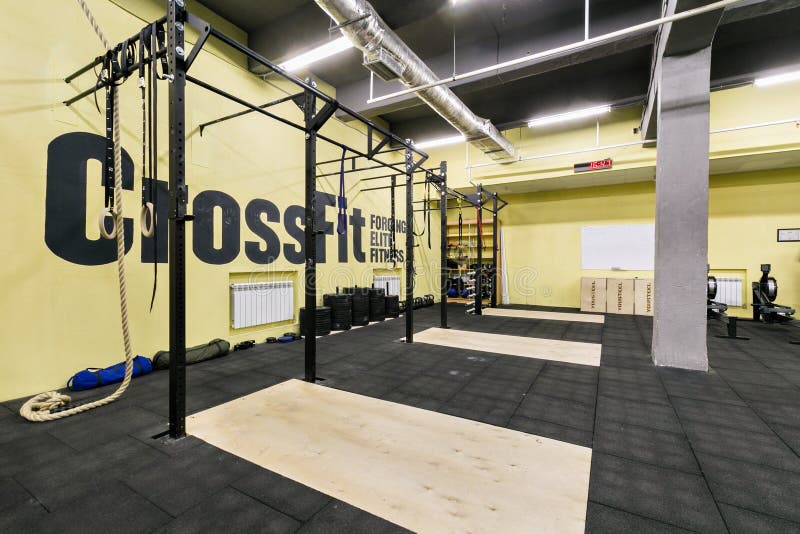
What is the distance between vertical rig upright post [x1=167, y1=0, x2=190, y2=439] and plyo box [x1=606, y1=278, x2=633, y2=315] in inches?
353

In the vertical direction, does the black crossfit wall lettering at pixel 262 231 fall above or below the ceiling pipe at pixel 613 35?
below

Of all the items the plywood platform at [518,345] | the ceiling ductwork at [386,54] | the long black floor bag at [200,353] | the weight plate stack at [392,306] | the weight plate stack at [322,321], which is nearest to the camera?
the ceiling ductwork at [386,54]

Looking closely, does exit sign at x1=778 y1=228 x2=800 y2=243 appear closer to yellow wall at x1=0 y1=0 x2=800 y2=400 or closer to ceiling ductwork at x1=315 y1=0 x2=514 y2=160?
yellow wall at x1=0 y1=0 x2=800 y2=400

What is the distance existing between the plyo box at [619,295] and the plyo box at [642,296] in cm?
9

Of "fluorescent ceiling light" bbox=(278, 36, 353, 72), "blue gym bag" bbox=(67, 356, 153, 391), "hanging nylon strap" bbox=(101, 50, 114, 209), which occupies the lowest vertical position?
"blue gym bag" bbox=(67, 356, 153, 391)

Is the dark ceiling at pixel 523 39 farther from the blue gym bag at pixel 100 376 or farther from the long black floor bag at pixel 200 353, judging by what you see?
the blue gym bag at pixel 100 376

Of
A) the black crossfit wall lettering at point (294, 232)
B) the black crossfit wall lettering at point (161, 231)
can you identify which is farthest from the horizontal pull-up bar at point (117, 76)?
the black crossfit wall lettering at point (294, 232)

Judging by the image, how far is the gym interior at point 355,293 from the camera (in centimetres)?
179

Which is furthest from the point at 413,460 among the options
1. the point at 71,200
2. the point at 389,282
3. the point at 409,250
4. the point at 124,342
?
the point at 389,282

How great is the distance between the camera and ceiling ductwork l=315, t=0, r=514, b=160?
137 inches

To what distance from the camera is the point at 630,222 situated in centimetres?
866

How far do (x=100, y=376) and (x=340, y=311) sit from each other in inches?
130

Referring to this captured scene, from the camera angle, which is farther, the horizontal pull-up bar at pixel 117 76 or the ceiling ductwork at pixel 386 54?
the ceiling ductwork at pixel 386 54

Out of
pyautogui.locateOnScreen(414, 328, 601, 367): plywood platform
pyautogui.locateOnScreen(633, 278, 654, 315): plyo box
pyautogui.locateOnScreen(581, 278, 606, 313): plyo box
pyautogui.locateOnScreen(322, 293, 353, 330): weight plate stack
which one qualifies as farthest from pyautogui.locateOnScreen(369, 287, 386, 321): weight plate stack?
pyautogui.locateOnScreen(633, 278, 654, 315): plyo box
